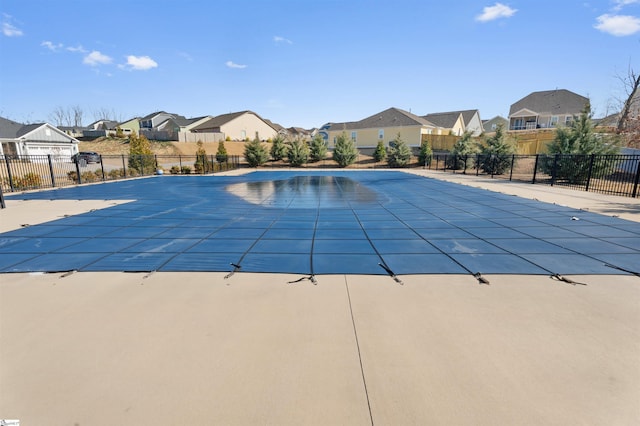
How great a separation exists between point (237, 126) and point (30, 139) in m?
24.9

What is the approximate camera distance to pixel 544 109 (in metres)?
38.3

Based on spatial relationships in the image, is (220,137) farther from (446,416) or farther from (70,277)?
(446,416)

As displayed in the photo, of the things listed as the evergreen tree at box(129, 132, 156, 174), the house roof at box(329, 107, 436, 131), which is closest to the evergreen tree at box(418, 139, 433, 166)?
the house roof at box(329, 107, 436, 131)

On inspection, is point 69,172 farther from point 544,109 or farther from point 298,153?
point 544,109

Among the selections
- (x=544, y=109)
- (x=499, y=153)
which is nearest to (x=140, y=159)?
(x=499, y=153)

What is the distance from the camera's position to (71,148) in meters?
34.3

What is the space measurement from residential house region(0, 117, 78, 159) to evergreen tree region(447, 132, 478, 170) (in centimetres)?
3312

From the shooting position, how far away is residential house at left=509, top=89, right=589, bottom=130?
36875 millimetres

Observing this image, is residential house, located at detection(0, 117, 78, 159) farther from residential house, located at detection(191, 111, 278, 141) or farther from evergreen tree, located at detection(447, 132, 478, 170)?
evergreen tree, located at detection(447, 132, 478, 170)

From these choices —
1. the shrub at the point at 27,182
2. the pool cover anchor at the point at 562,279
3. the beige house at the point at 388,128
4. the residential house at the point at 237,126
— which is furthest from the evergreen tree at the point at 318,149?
the pool cover anchor at the point at 562,279

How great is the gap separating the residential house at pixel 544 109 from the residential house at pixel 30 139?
51806 mm

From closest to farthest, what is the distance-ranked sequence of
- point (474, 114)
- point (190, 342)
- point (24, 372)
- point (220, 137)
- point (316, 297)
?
1. point (24, 372)
2. point (190, 342)
3. point (316, 297)
4. point (474, 114)
5. point (220, 137)

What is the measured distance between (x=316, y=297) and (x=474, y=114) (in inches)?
1740

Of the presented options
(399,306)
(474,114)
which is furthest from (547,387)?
(474,114)
